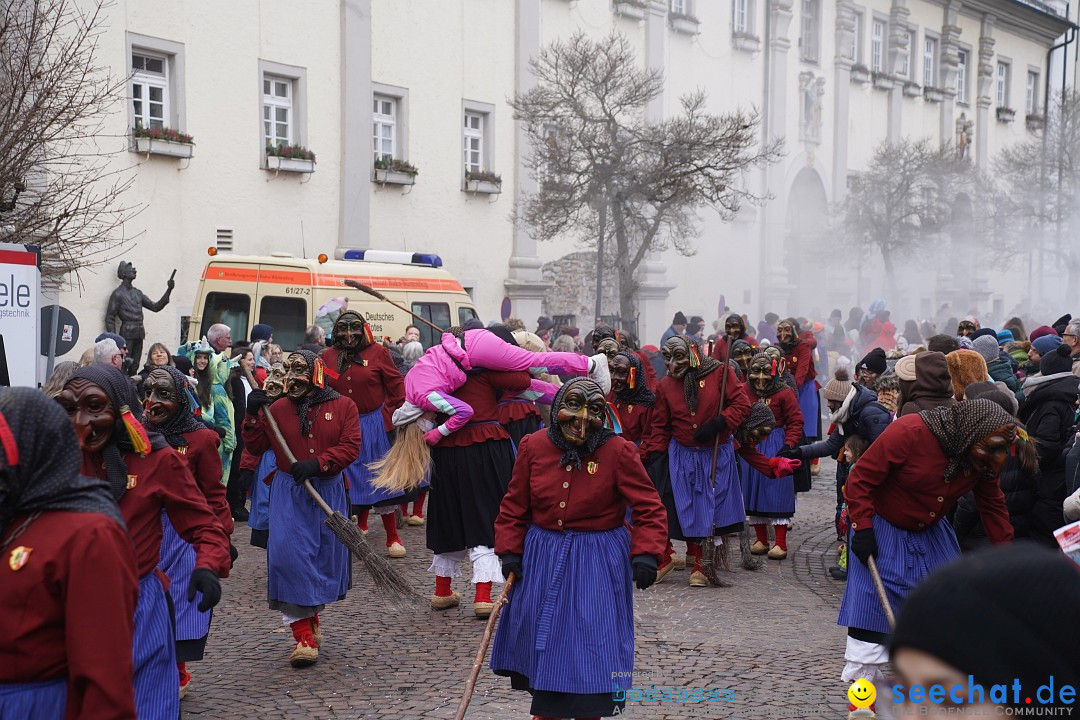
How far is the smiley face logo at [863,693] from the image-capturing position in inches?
228

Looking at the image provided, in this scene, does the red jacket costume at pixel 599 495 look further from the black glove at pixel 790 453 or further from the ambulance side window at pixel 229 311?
the ambulance side window at pixel 229 311

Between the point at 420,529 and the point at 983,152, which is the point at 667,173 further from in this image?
the point at 983,152

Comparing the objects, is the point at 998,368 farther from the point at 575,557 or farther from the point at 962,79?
the point at 962,79

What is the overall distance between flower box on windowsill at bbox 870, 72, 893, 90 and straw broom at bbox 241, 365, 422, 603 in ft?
108

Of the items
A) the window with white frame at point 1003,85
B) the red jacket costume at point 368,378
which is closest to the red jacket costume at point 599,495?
the red jacket costume at point 368,378

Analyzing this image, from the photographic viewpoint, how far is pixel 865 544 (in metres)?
5.67

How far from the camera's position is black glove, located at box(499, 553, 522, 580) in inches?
207

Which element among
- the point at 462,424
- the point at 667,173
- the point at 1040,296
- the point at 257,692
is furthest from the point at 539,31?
the point at 1040,296

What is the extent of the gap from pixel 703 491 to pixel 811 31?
27502mm

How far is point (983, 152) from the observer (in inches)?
1711

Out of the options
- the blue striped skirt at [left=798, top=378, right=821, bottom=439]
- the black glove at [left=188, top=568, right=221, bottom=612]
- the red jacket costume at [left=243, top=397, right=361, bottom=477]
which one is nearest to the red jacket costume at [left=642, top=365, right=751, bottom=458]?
the red jacket costume at [left=243, top=397, right=361, bottom=477]

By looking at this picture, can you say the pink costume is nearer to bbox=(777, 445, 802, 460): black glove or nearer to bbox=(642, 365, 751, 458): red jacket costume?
bbox=(642, 365, 751, 458): red jacket costume

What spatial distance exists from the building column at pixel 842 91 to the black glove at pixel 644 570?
103 ft

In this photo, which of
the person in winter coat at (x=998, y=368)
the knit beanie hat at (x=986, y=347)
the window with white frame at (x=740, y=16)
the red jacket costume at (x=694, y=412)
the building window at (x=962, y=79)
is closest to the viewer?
the red jacket costume at (x=694, y=412)
